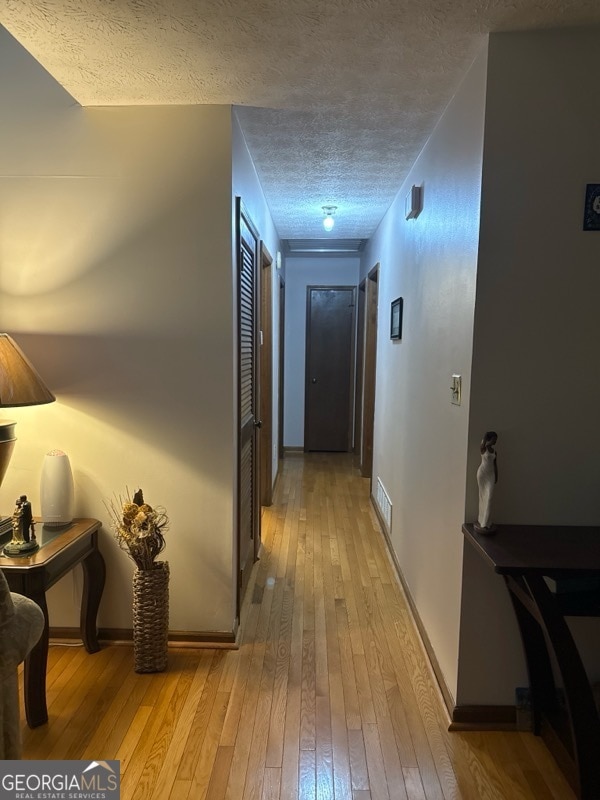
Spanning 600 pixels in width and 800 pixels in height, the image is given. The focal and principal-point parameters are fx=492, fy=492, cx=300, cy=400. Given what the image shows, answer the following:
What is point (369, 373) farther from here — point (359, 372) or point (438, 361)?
point (438, 361)

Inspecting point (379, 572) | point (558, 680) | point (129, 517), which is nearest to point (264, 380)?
point (379, 572)

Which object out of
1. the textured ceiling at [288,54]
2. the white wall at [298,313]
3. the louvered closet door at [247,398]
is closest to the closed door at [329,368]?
the white wall at [298,313]

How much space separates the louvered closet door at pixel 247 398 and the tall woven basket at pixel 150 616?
18.0 inches

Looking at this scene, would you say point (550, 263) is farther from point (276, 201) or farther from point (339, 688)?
point (276, 201)

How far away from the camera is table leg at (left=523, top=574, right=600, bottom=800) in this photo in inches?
55.3

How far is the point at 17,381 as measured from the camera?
181 cm

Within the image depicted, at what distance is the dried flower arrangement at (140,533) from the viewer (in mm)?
1985

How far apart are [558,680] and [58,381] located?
2.32m

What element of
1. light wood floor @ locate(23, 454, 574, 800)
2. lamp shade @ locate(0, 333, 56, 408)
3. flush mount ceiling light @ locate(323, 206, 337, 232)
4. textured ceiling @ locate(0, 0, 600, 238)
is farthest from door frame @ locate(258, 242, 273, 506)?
lamp shade @ locate(0, 333, 56, 408)

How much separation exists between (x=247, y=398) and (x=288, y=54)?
1615 millimetres

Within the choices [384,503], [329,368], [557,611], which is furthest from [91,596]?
[329,368]

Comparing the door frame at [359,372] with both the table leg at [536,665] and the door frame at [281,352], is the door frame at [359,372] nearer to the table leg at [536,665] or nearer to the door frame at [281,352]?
the door frame at [281,352]

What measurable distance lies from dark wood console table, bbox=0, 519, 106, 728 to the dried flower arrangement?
0.18m

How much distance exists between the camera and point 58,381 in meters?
2.16
